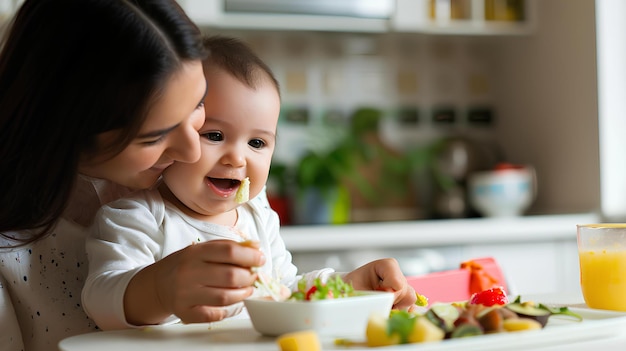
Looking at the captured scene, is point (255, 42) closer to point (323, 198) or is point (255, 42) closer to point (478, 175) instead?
point (323, 198)

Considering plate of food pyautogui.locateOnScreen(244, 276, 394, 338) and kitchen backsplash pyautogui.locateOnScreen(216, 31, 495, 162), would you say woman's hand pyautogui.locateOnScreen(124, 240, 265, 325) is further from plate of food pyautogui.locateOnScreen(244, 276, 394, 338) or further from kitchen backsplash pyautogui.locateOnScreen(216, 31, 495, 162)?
kitchen backsplash pyautogui.locateOnScreen(216, 31, 495, 162)

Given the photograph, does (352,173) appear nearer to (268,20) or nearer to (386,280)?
(268,20)

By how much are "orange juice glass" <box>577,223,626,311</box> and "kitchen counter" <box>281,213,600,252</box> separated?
155 centimetres

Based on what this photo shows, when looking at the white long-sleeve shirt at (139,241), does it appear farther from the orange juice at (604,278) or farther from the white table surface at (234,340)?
the orange juice at (604,278)

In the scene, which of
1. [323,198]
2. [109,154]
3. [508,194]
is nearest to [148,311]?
[109,154]

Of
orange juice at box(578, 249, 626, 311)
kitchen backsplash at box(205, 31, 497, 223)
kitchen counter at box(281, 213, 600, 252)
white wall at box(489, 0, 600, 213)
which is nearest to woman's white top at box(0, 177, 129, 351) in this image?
orange juice at box(578, 249, 626, 311)

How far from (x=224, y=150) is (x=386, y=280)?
260 millimetres

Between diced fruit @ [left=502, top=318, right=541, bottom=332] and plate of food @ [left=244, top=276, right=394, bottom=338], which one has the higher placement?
plate of food @ [left=244, top=276, right=394, bottom=338]

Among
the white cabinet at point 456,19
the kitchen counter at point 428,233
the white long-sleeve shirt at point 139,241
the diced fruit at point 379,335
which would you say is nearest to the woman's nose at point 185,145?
the white long-sleeve shirt at point 139,241

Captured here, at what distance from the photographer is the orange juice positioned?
90cm

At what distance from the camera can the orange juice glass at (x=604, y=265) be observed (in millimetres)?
903

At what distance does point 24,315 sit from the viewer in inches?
38.6

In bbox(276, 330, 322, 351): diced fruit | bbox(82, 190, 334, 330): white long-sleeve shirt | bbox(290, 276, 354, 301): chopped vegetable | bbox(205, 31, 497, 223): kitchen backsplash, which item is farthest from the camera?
bbox(205, 31, 497, 223): kitchen backsplash

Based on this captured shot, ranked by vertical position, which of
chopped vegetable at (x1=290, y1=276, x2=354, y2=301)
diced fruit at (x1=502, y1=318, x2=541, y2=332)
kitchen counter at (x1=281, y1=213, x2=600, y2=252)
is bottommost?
kitchen counter at (x1=281, y1=213, x2=600, y2=252)
